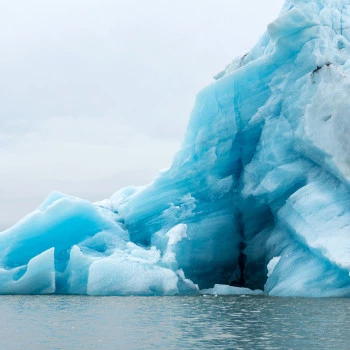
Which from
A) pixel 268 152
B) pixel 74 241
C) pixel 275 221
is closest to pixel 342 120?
pixel 268 152

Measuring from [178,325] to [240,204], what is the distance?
9058 millimetres

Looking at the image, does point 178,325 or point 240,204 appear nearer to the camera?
point 178,325

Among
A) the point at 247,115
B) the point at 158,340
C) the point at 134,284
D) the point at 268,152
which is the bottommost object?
the point at 158,340

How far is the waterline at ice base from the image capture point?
1503 centimetres

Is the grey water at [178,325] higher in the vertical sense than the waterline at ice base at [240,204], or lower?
lower

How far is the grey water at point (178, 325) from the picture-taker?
7281mm

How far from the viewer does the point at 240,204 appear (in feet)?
58.1

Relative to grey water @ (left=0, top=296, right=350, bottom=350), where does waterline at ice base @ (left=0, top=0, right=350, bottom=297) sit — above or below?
above

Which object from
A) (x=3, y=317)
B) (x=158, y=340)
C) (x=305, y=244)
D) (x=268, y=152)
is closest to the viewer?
(x=158, y=340)

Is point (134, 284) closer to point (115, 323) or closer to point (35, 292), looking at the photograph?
point (35, 292)

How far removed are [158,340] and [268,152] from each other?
386 inches

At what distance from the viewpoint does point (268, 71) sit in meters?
17.1

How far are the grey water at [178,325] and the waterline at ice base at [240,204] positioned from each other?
247 centimetres

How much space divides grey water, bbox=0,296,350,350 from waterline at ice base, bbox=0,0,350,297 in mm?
2474
